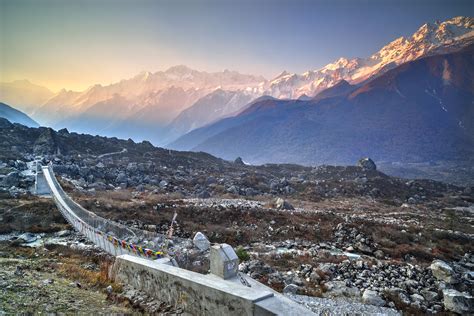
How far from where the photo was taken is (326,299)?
13.2 meters

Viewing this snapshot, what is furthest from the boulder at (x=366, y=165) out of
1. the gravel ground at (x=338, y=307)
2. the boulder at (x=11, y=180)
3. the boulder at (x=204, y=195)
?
the gravel ground at (x=338, y=307)

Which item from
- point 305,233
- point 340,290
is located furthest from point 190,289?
point 305,233

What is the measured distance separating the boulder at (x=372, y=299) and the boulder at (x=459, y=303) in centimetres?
300

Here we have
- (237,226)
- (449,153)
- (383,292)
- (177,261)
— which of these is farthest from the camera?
(449,153)

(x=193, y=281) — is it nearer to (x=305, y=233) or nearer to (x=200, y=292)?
(x=200, y=292)

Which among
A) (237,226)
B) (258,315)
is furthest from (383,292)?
(237,226)

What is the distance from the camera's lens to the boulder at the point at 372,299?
43.7ft

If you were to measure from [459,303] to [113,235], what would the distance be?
53.0ft

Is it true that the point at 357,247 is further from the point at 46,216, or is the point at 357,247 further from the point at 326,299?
the point at 46,216

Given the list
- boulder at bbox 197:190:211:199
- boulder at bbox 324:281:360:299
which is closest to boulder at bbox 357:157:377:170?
boulder at bbox 197:190:211:199

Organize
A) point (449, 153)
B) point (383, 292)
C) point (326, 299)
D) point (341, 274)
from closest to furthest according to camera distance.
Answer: point (326, 299) → point (383, 292) → point (341, 274) → point (449, 153)

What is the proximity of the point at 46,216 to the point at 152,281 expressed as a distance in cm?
2044

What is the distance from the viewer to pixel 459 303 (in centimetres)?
1345

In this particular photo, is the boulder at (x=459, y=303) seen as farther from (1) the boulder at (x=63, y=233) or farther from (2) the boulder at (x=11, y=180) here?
(2) the boulder at (x=11, y=180)
